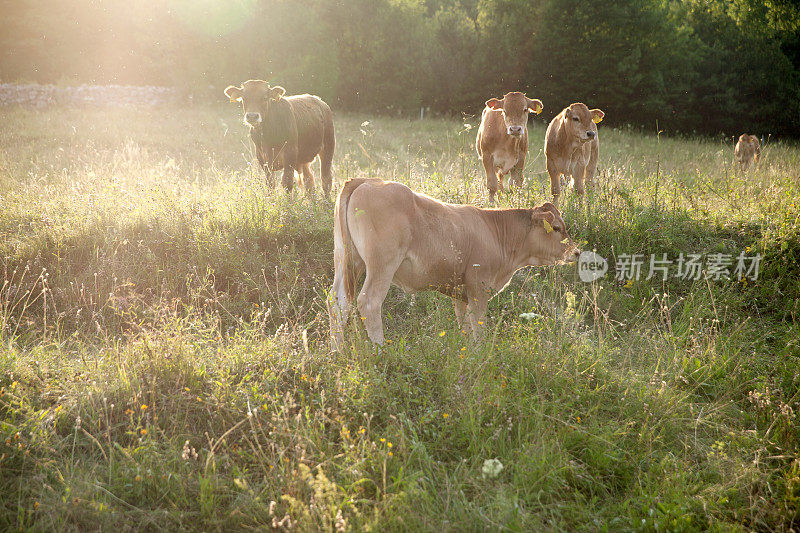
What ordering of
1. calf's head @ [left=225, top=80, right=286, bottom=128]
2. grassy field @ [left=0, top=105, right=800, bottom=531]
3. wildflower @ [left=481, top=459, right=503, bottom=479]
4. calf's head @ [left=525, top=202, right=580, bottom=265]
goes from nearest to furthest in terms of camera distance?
wildflower @ [left=481, top=459, right=503, bottom=479], grassy field @ [left=0, top=105, right=800, bottom=531], calf's head @ [left=525, top=202, right=580, bottom=265], calf's head @ [left=225, top=80, right=286, bottom=128]

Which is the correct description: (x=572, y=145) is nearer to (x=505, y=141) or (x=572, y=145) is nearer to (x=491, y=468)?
(x=505, y=141)

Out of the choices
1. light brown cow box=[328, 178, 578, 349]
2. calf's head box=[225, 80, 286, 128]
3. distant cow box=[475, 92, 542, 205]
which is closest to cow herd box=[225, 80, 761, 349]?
light brown cow box=[328, 178, 578, 349]

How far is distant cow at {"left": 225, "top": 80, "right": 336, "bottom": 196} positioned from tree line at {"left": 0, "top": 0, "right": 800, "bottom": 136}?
1933 centimetres

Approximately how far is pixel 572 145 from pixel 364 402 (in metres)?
7.11

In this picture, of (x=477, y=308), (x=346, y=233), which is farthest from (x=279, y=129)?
(x=477, y=308)

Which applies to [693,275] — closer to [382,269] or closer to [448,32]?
[382,269]

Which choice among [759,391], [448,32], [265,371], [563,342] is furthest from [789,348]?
[448,32]

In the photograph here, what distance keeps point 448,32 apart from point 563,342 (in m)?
28.5

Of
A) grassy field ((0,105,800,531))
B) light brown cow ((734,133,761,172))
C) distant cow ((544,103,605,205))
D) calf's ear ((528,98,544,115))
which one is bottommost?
grassy field ((0,105,800,531))

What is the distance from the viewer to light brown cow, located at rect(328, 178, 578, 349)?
4.89m

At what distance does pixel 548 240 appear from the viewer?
5836mm

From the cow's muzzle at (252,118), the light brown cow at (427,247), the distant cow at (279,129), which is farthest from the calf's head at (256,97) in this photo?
the light brown cow at (427,247)

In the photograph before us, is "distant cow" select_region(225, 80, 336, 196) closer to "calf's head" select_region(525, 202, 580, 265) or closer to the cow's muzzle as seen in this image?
the cow's muzzle

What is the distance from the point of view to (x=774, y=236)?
6.72 meters
